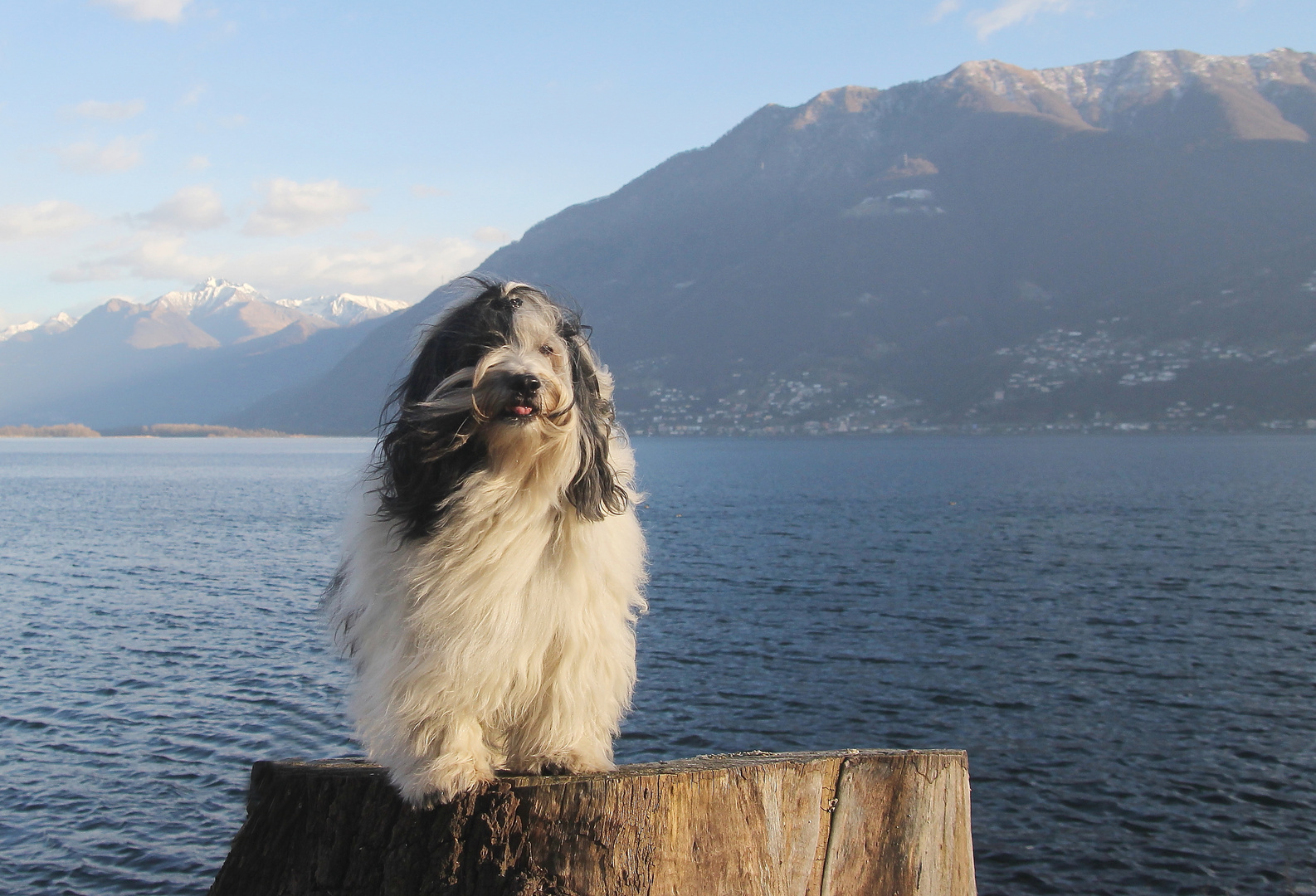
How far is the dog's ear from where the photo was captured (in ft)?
14.2

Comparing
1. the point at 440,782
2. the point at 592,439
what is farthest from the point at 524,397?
the point at 440,782

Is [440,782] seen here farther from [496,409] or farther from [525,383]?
[525,383]

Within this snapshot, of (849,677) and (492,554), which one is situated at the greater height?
(492,554)

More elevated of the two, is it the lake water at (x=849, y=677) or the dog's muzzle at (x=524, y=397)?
the dog's muzzle at (x=524, y=397)

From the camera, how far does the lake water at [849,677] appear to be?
1507 cm

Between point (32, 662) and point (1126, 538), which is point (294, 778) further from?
point (1126, 538)

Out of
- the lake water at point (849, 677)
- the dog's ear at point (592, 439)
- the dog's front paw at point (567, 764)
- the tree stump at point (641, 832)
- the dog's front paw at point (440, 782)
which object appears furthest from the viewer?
the lake water at point (849, 677)

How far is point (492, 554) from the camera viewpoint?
423 centimetres

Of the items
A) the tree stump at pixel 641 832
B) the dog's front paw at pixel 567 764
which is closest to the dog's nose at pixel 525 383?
the tree stump at pixel 641 832

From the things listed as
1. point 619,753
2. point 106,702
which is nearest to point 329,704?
point 106,702

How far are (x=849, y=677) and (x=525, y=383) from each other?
2172cm

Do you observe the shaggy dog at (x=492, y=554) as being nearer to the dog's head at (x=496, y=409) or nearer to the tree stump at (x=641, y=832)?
the dog's head at (x=496, y=409)

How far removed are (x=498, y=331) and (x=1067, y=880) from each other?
1360cm

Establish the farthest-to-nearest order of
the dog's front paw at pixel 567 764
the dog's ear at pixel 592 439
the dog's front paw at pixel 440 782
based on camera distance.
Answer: the dog's front paw at pixel 567 764, the dog's ear at pixel 592 439, the dog's front paw at pixel 440 782
